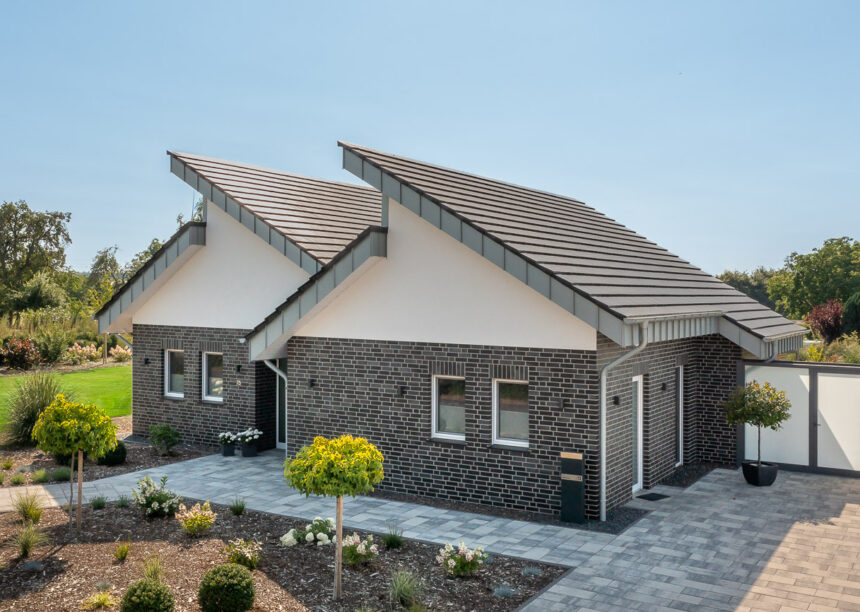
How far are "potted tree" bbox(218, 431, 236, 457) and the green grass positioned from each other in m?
5.07

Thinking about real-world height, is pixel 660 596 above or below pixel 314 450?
below

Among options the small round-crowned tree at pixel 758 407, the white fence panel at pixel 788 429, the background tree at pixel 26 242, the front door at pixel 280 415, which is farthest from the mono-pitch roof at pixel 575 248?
the background tree at pixel 26 242

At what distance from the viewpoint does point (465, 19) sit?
17.4 m

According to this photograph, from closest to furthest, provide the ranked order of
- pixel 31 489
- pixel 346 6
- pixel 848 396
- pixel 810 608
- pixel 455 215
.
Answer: pixel 810 608 < pixel 455 215 < pixel 31 489 < pixel 848 396 < pixel 346 6

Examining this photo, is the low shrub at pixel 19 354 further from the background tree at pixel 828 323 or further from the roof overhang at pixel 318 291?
the background tree at pixel 828 323

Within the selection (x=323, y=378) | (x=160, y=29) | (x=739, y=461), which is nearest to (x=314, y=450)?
(x=323, y=378)

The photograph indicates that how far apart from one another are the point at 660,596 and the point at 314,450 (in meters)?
4.24

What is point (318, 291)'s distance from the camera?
42.3 feet

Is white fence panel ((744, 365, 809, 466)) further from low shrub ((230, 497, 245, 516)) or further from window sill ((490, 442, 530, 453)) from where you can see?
low shrub ((230, 497, 245, 516))

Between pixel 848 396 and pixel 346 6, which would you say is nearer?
pixel 848 396

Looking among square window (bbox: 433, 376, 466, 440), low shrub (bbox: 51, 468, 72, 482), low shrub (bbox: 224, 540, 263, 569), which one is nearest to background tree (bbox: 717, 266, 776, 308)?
square window (bbox: 433, 376, 466, 440)

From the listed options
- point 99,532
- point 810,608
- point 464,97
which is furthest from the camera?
point 464,97

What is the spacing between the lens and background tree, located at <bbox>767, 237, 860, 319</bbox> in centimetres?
5888

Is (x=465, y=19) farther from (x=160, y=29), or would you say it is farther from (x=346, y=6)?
(x=160, y=29)
